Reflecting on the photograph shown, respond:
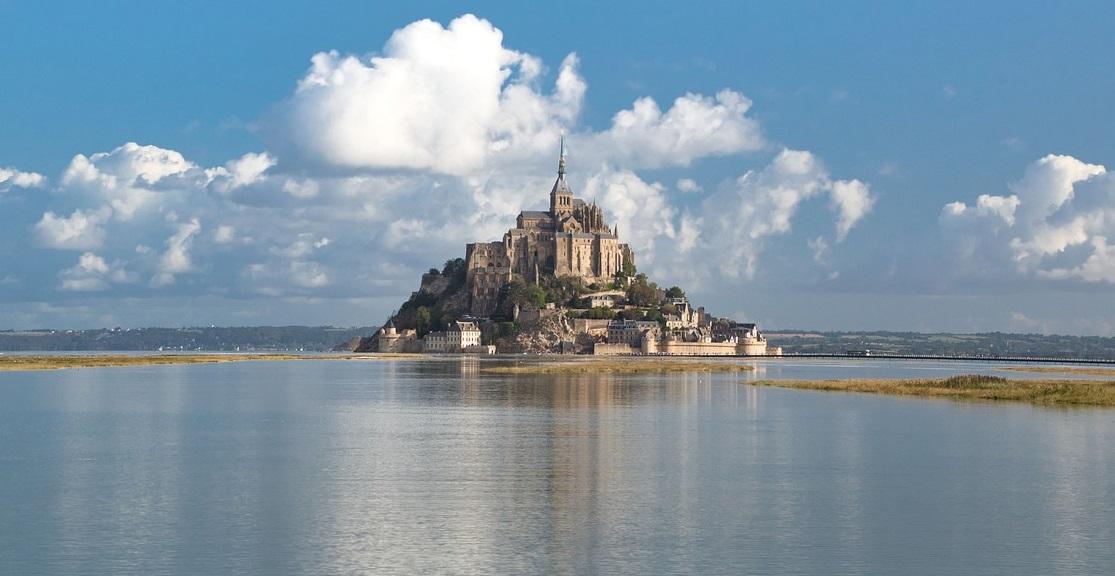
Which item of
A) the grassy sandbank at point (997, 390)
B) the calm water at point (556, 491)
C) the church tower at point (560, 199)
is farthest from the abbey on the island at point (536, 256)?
the calm water at point (556, 491)

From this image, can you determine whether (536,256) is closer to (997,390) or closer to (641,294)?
(641,294)

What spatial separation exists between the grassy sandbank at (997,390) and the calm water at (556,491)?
5.37 m

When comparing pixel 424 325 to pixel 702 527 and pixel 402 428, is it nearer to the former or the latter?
pixel 402 428

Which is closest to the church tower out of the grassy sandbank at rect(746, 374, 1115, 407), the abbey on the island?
the abbey on the island

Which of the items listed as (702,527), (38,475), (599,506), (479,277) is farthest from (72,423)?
(479,277)

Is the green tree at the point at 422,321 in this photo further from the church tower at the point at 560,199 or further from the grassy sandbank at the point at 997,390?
the grassy sandbank at the point at 997,390

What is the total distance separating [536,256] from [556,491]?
155 metres

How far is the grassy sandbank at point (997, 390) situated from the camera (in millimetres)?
57812

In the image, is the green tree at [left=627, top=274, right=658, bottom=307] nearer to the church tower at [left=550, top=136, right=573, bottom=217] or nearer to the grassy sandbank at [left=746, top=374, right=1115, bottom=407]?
the church tower at [left=550, top=136, right=573, bottom=217]

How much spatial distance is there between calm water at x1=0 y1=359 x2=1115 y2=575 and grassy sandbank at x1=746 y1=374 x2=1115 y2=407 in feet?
17.6

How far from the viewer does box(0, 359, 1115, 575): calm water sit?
Result: 68.4 ft

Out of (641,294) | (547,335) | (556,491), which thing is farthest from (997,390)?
(641,294)

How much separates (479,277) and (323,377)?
8876cm

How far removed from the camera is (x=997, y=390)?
63.3m
